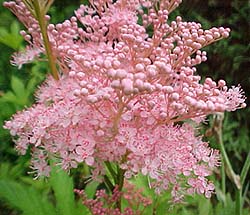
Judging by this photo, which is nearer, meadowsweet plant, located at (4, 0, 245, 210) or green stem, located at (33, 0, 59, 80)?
meadowsweet plant, located at (4, 0, 245, 210)

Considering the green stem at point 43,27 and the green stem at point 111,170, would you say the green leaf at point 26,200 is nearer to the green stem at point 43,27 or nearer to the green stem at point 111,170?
the green stem at point 111,170

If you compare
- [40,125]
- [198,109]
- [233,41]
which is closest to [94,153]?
[40,125]

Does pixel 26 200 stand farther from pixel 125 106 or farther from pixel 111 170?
pixel 125 106

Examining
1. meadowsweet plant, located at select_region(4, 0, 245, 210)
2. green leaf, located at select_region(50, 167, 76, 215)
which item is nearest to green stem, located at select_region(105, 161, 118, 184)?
meadowsweet plant, located at select_region(4, 0, 245, 210)

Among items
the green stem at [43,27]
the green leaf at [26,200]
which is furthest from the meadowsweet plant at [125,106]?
the green leaf at [26,200]

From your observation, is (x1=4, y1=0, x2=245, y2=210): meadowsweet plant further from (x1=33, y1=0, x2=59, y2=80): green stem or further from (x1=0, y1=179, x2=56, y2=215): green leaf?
(x1=0, y1=179, x2=56, y2=215): green leaf

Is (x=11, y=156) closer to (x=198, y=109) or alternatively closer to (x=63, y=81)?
(x=63, y=81)
